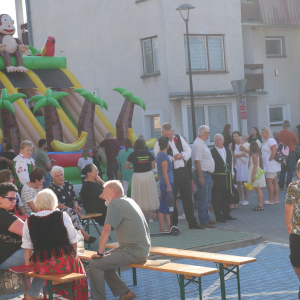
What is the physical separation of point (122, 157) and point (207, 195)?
9.24ft

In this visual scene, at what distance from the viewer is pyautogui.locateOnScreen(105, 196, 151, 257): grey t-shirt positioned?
20.5 feet

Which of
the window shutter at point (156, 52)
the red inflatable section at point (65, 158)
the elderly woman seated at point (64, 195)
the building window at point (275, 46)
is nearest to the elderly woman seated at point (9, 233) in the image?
the elderly woman seated at point (64, 195)

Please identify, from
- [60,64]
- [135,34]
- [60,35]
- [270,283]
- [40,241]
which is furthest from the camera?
[60,35]

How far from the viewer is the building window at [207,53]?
22266mm

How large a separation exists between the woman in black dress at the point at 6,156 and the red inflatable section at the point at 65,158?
1.54 meters

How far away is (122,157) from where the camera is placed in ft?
42.5

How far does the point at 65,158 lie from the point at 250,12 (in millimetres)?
12775

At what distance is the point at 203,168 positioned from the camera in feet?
35.9

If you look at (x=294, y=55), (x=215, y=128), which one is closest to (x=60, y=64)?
(x=215, y=128)

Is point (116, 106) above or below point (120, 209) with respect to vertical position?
above

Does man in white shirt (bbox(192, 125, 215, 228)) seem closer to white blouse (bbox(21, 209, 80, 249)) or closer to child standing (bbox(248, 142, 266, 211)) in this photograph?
child standing (bbox(248, 142, 266, 211))

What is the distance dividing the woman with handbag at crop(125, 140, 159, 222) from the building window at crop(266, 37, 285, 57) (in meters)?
16.3

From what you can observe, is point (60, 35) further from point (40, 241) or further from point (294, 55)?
point (40, 241)

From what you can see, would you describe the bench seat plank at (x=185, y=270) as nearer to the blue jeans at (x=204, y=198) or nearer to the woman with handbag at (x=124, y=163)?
the blue jeans at (x=204, y=198)
